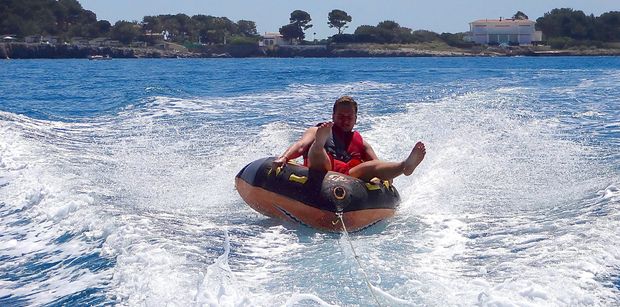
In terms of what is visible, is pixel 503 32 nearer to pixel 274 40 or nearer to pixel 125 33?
pixel 274 40

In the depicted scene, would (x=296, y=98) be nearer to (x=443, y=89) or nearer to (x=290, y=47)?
(x=443, y=89)

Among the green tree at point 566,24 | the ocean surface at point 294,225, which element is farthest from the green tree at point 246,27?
the ocean surface at point 294,225

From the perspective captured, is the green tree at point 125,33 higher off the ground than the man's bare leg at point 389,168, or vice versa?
the green tree at point 125,33

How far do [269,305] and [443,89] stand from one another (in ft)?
52.5

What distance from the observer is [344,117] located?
662cm

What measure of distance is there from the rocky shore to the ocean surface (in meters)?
61.4

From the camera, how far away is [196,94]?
18.6 meters

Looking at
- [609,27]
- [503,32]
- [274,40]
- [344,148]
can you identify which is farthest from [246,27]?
[344,148]

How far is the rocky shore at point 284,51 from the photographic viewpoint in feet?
233

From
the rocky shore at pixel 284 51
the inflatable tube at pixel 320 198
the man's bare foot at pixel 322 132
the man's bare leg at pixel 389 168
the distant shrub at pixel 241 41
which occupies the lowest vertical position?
the rocky shore at pixel 284 51

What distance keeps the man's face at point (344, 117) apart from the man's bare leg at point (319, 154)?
534 millimetres

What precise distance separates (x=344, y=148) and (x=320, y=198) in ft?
2.65

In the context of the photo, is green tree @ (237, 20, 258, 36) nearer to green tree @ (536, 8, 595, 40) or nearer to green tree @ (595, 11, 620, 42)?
green tree @ (536, 8, 595, 40)

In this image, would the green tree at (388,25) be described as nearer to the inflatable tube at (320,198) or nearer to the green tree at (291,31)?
A: the green tree at (291,31)
